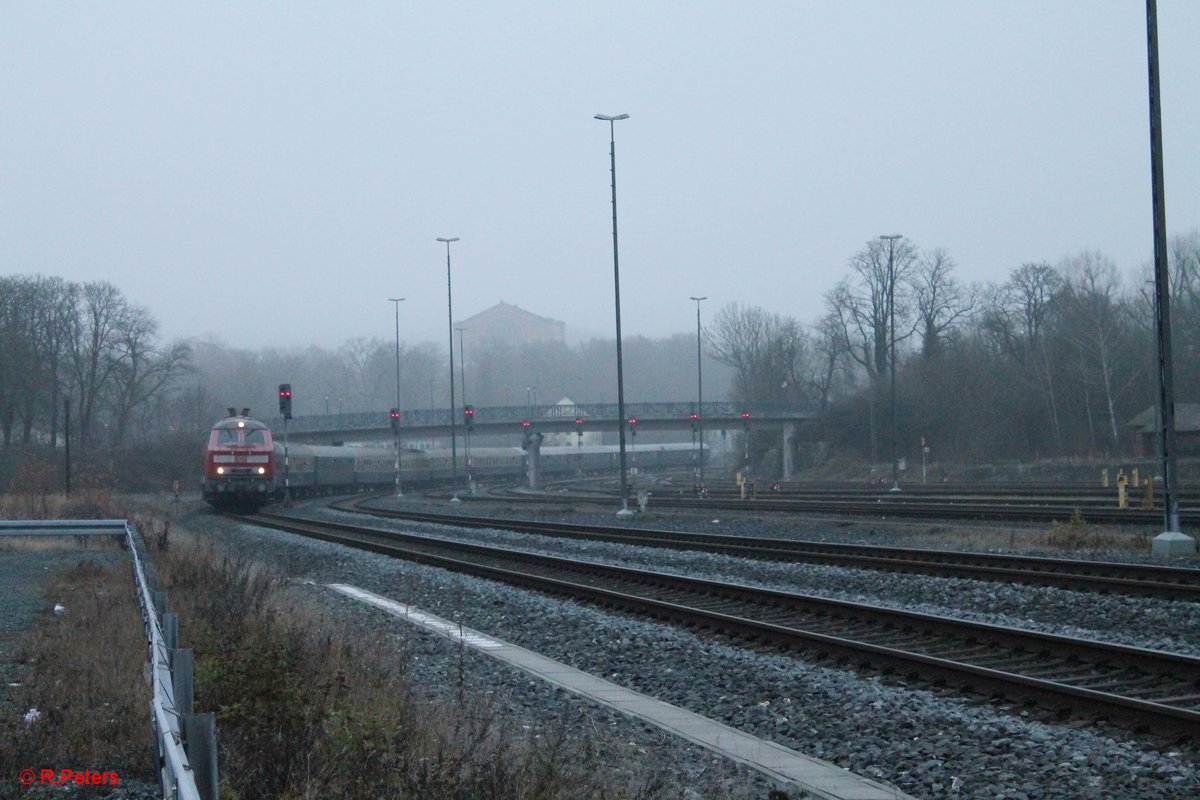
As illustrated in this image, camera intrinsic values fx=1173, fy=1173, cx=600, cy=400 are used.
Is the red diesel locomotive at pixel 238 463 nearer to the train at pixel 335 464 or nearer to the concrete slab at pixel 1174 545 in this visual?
the train at pixel 335 464

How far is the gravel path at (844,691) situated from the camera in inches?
285

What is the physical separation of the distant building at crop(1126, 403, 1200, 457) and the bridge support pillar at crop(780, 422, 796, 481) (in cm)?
2420

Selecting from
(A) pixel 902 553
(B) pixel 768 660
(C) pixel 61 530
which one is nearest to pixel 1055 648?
(B) pixel 768 660

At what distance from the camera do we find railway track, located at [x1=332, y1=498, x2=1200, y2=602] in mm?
14742

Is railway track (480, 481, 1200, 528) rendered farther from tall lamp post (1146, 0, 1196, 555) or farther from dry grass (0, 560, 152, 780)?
dry grass (0, 560, 152, 780)

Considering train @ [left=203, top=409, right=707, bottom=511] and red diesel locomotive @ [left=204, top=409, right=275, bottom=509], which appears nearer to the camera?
red diesel locomotive @ [left=204, top=409, right=275, bottom=509]

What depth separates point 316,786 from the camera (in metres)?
5.61

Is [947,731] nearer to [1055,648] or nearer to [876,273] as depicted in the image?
[1055,648]

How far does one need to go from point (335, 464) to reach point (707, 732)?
191 ft

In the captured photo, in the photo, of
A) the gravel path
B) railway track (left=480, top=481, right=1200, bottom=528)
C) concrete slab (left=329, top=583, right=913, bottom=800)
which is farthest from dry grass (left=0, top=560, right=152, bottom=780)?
railway track (left=480, top=481, right=1200, bottom=528)

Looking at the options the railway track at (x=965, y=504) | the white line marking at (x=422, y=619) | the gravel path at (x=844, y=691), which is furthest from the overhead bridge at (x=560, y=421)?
the gravel path at (x=844, y=691)

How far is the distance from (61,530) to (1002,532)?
64.8 ft

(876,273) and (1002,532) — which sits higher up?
(876,273)

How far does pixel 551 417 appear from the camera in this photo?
8550cm
